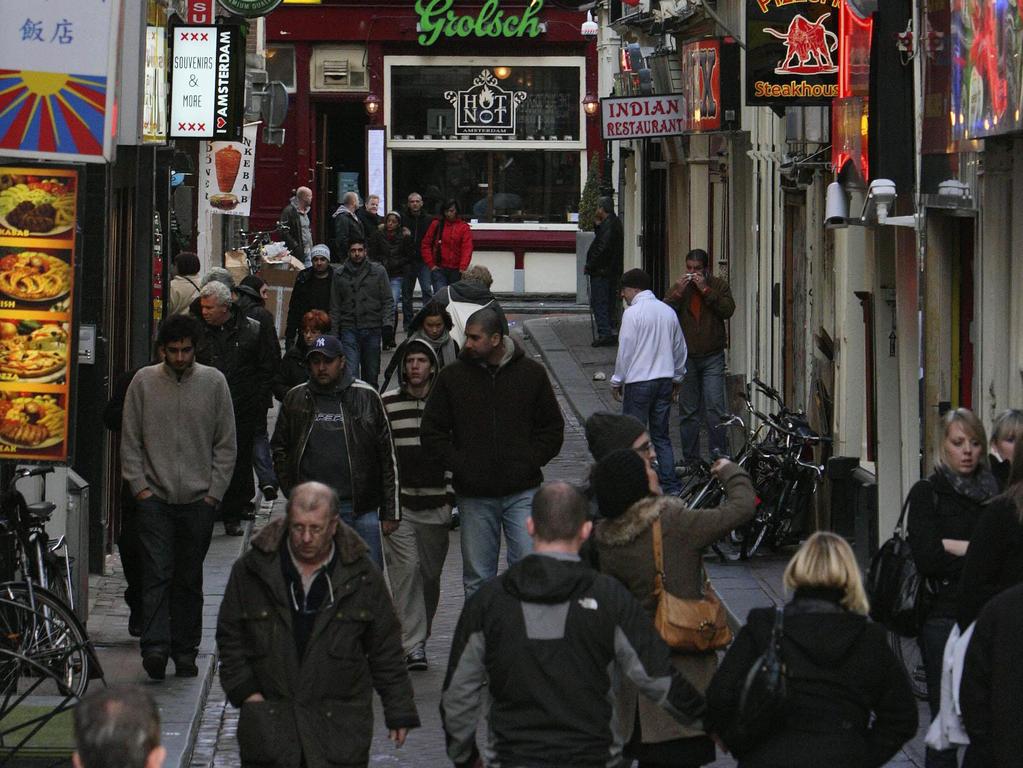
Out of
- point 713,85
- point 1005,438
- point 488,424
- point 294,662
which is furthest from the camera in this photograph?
point 713,85

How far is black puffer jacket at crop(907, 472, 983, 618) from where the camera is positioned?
25.1ft

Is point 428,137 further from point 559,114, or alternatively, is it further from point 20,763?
point 20,763

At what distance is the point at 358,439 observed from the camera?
10234 mm

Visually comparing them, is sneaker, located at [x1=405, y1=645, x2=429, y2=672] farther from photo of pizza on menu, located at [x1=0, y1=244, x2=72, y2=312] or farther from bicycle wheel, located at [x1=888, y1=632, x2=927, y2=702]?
photo of pizza on menu, located at [x1=0, y1=244, x2=72, y2=312]

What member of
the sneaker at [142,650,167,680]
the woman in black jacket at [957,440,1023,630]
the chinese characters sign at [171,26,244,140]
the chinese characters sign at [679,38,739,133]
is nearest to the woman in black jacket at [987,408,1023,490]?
the woman in black jacket at [957,440,1023,630]

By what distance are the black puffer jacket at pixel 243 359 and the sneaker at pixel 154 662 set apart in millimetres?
4126

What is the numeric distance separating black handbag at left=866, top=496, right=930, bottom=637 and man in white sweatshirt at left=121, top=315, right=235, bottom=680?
3585 millimetres

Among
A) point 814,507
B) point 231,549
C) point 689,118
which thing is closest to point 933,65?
point 814,507

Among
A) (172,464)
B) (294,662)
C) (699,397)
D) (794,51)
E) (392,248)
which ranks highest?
(794,51)

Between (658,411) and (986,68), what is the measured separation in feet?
21.1

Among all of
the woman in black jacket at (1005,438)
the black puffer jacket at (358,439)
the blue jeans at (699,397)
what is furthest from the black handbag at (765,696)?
the blue jeans at (699,397)

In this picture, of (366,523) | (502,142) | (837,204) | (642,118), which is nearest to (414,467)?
(366,523)

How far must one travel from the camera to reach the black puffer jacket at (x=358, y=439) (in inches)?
403

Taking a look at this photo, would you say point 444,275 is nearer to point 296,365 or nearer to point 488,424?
point 296,365
